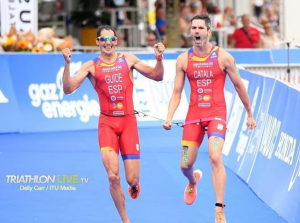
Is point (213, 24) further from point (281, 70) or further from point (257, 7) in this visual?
point (281, 70)

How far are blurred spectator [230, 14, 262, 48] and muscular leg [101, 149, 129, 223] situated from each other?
47.3ft

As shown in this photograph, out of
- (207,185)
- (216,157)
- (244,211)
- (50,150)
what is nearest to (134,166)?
(216,157)

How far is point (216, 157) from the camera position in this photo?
9.82 meters

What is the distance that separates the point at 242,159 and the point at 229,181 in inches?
17.9

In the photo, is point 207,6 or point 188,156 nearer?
point 188,156

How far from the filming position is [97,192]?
12602 millimetres

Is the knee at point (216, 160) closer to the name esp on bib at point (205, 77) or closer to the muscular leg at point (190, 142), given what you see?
the muscular leg at point (190, 142)

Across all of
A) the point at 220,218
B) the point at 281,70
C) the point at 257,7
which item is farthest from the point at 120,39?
the point at 220,218

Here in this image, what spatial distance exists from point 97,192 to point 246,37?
12166 mm

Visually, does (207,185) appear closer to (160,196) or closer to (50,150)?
(160,196)

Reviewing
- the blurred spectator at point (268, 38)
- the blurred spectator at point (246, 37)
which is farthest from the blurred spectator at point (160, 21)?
the blurred spectator at point (268, 38)

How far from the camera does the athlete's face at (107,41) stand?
33.2 ft

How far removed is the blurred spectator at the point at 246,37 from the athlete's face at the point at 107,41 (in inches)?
549

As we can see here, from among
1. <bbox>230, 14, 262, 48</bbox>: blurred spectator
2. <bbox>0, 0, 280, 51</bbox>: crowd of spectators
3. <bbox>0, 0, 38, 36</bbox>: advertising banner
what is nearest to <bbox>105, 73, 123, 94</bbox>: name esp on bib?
<bbox>0, 0, 38, 36</bbox>: advertising banner
